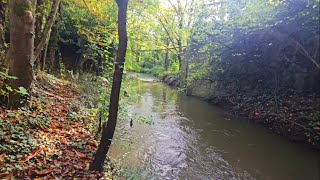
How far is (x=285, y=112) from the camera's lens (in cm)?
842

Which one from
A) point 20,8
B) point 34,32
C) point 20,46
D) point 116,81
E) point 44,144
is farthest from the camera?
point 34,32

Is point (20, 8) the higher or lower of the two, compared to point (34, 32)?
higher

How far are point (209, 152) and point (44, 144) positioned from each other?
423 centimetres

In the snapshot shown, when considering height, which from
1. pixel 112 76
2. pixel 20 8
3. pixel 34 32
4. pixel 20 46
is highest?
pixel 20 8

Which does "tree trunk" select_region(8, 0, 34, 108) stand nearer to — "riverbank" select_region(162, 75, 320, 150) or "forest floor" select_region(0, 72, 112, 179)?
"forest floor" select_region(0, 72, 112, 179)

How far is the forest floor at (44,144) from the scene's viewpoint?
3.50 m

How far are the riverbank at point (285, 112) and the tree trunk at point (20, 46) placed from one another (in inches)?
302

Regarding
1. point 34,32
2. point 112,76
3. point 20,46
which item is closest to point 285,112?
point 112,76

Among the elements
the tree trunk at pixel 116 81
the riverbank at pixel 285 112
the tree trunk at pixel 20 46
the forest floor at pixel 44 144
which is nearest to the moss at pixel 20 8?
the tree trunk at pixel 20 46

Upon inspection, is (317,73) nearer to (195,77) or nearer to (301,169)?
(301,169)

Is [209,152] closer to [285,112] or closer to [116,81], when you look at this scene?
[285,112]

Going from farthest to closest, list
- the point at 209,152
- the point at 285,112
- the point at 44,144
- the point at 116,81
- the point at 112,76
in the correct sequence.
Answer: the point at 285,112 → the point at 209,152 → the point at 112,76 → the point at 44,144 → the point at 116,81

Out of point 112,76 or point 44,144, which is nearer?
point 44,144

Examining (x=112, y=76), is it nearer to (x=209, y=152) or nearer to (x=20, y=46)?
(x=20, y=46)
